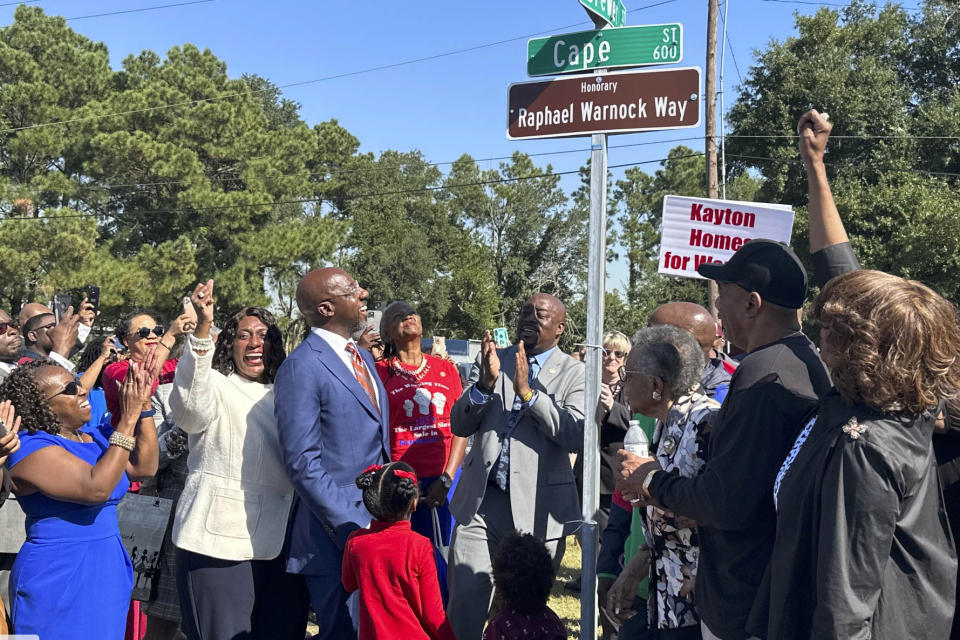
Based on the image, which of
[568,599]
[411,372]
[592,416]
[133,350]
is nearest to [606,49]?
[592,416]

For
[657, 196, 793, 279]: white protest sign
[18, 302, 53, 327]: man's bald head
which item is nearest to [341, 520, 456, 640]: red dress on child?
[657, 196, 793, 279]: white protest sign

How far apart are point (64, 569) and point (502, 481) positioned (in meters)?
2.13

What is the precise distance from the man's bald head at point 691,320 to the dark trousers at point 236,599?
88.2 inches

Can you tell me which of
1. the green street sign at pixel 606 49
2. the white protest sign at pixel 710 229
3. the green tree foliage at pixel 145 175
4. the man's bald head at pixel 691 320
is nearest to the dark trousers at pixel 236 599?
the man's bald head at pixel 691 320

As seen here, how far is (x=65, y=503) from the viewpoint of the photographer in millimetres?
3545

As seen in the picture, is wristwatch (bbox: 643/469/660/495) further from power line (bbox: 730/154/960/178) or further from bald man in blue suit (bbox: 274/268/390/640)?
power line (bbox: 730/154/960/178)

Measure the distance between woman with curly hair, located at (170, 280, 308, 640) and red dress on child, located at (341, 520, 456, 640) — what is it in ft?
1.50

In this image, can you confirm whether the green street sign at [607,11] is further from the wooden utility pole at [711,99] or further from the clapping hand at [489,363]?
the wooden utility pole at [711,99]

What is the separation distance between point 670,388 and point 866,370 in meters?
1.10

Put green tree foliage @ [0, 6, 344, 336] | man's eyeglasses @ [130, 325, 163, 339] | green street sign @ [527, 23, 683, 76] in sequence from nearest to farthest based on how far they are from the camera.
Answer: green street sign @ [527, 23, 683, 76], man's eyeglasses @ [130, 325, 163, 339], green tree foliage @ [0, 6, 344, 336]

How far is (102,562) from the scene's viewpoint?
365 cm

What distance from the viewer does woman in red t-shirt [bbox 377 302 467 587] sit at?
5.07 meters

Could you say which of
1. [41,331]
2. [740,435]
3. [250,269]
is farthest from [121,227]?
[740,435]

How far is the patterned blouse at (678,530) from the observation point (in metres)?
2.88
